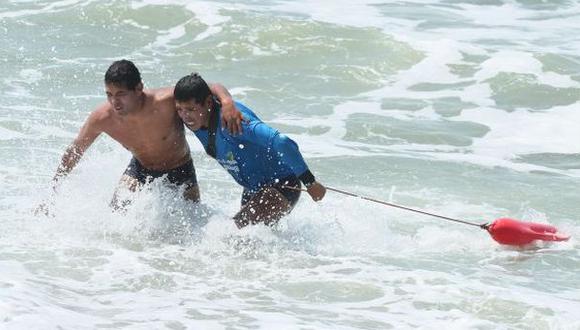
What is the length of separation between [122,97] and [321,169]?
3758mm

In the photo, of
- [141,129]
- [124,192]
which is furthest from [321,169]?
[141,129]

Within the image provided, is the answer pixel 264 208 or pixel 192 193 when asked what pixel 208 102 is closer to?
pixel 264 208

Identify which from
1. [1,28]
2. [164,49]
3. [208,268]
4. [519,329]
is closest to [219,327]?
[208,268]

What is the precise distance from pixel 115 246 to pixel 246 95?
6.27 metres

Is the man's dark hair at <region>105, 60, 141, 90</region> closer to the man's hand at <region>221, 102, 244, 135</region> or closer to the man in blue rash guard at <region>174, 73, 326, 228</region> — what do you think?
the man in blue rash guard at <region>174, 73, 326, 228</region>

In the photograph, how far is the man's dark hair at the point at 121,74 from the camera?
21.0 ft

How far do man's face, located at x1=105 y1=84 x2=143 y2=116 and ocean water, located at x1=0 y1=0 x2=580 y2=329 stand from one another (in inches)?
28.1

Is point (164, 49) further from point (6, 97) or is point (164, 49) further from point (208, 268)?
point (208, 268)

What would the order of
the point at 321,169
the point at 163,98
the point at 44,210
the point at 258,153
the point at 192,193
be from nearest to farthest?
the point at 258,153 → the point at 163,98 → the point at 44,210 → the point at 192,193 → the point at 321,169

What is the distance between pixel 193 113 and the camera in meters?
6.41

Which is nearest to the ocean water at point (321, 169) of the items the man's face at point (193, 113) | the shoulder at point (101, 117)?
the shoulder at point (101, 117)

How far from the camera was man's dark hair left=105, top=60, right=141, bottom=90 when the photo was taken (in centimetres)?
639

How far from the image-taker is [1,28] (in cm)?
1567

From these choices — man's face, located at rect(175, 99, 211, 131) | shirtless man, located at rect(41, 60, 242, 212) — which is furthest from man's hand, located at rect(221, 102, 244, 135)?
man's face, located at rect(175, 99, 211, 131)
